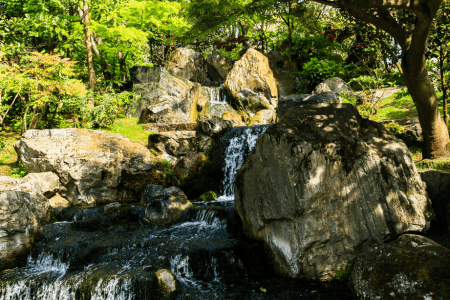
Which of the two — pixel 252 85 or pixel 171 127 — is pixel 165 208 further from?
pixel 252 85

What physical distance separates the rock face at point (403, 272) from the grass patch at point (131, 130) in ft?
41.8

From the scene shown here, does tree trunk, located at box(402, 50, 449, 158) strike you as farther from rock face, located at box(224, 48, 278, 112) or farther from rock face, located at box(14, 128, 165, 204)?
Result: rock face, located at box(224, 48, 278, 112)

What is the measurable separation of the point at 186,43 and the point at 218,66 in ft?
28.1

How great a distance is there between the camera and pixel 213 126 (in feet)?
45.9

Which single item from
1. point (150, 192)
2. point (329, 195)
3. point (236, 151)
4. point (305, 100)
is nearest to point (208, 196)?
point (150, 192)

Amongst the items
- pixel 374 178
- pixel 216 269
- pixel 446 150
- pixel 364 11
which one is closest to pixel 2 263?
pixel 216 269

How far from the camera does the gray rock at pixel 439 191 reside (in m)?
6.39

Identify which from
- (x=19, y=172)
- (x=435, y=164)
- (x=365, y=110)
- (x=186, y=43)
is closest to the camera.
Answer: (x=435, y=164)

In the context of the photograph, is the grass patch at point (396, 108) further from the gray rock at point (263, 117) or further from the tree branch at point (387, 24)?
the gray rock at point (263, 117)

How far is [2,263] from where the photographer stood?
6910mm

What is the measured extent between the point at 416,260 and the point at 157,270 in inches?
185

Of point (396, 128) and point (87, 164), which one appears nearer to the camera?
point (396, 128)

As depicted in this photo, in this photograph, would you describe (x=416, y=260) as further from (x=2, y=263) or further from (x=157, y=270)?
(x=2, y=263)

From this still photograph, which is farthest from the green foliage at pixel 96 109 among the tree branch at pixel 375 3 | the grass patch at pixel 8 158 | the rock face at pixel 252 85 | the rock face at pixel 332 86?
the tree branch at pixel 375 3
